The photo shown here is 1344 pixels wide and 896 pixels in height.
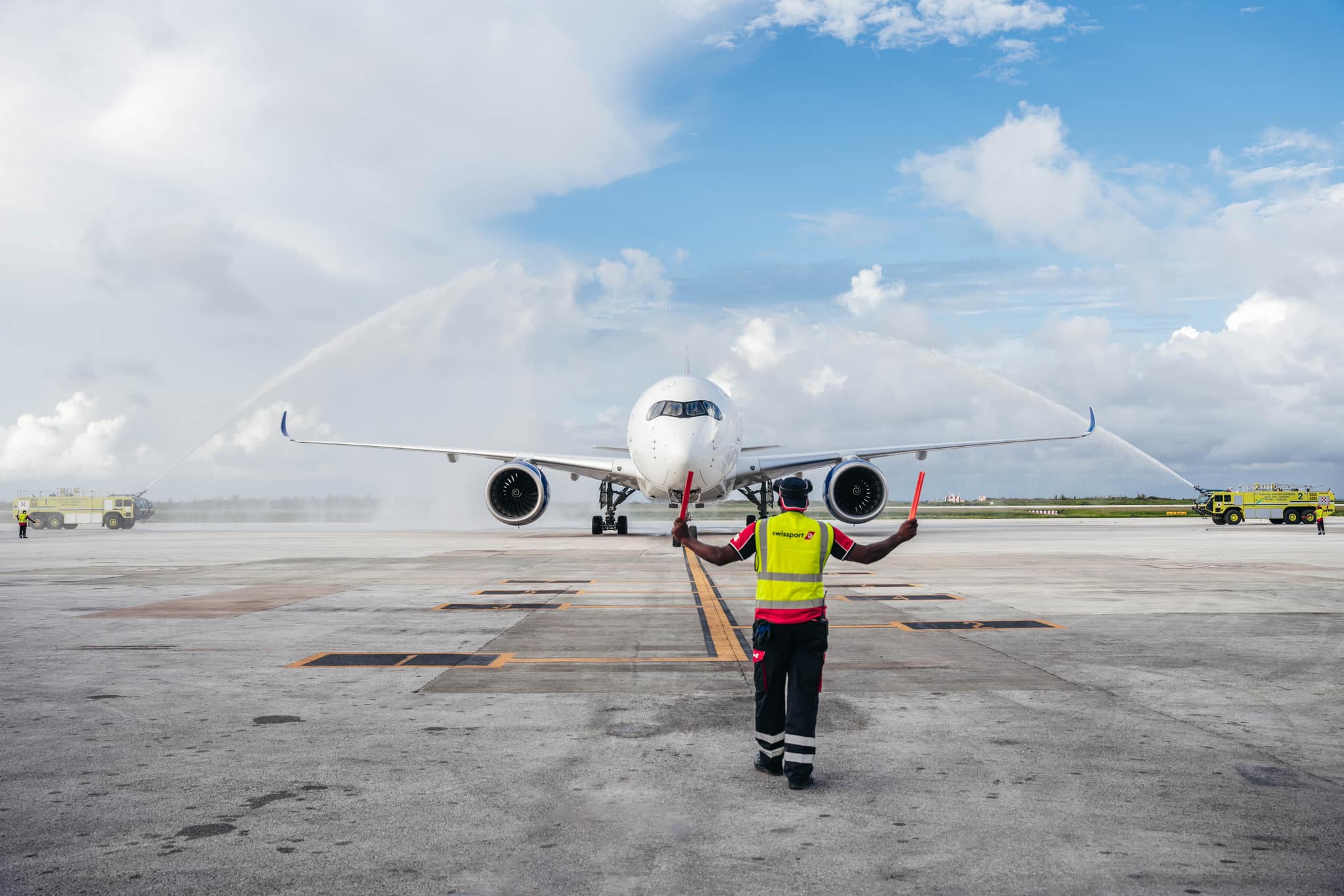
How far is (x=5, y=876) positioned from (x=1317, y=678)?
890 cm

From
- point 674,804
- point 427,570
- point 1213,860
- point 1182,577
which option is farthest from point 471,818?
point 1182,577

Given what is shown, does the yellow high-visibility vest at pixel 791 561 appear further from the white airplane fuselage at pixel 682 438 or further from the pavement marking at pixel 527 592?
the white airplane fuselage at pixel 682 438

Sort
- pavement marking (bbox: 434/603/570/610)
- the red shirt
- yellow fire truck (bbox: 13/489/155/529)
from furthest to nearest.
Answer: yellow fire truck (bbox: 13/489/155/529) → pavement marking (bbox: 434/603/570/610) → the red shirt

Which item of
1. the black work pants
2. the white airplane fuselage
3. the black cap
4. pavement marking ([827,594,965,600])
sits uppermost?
the white airplane fuselage

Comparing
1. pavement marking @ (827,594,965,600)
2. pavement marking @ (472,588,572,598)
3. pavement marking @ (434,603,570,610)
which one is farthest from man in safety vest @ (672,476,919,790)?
pavement marking @ (472,588,572,598)

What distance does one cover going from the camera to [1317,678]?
7.63m

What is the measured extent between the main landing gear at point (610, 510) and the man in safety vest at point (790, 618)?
26.3m

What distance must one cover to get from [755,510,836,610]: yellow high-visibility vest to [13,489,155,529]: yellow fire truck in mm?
47692

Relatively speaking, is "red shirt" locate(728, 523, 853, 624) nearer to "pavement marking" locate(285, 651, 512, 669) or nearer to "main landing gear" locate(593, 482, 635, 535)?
"pavement marking" locate(285, 651, 512, 669)

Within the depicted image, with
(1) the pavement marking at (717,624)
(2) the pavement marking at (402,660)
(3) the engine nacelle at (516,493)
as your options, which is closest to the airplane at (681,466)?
(3) the engine nacelle at (516,493)

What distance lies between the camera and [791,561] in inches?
213

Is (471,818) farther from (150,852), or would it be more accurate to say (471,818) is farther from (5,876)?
(5,876)

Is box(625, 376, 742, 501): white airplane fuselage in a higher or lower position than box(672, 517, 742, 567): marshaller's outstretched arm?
higher

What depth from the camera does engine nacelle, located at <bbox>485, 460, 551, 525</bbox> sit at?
1165 inches
